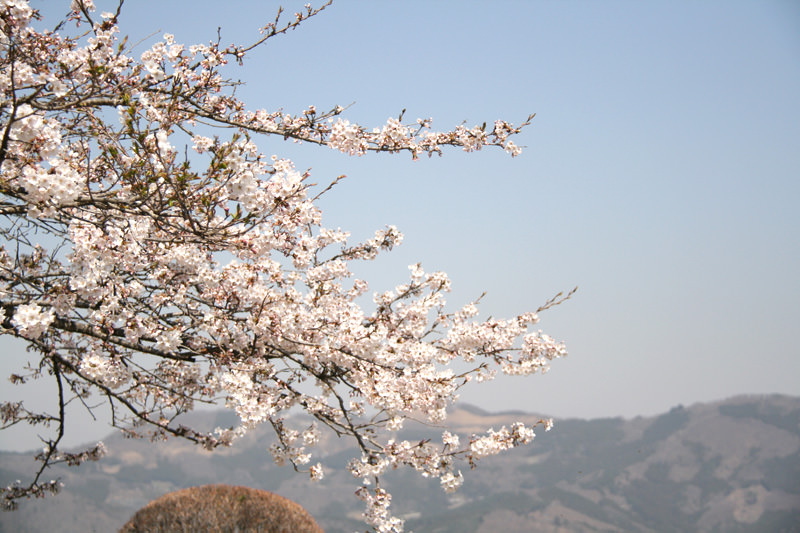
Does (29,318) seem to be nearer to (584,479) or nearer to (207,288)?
(207,288)

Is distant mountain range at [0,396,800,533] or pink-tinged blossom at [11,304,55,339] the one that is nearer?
pink-tinged blossom at [11,304,55,339]

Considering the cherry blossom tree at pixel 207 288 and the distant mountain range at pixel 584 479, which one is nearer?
the cherry blossom tree at pixel 207 288

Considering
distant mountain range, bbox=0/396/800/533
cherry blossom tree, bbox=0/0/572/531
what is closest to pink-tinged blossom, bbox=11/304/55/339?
cherry blossom tree, bbox=0/0/572/531

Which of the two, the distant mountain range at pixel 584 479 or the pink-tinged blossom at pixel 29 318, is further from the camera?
the distant mountain range at pixel 584 479

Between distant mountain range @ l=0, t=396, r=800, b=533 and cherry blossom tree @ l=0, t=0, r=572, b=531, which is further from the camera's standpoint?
distant mountain range @ l=0, t=396, r=800, b=533

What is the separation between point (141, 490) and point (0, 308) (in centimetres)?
18353

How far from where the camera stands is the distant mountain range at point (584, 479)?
445 feet

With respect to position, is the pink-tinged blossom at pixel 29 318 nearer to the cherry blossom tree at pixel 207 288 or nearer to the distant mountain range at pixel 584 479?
the cherry blossom tree at pixel 207 288

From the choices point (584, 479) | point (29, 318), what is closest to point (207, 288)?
point (29, 318)

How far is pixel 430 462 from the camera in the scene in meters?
8.36

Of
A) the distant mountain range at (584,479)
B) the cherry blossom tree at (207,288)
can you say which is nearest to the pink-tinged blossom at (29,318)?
the cherry blossom tree at (207,288)

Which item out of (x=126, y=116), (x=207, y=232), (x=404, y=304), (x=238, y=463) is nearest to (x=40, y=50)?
(x=126, y=116)

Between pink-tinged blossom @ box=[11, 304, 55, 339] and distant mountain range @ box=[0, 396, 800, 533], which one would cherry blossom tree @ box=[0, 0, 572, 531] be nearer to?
pink-tinged blossom @ box=[11, 304, 55, 339]

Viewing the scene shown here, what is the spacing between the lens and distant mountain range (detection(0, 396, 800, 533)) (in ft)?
445
